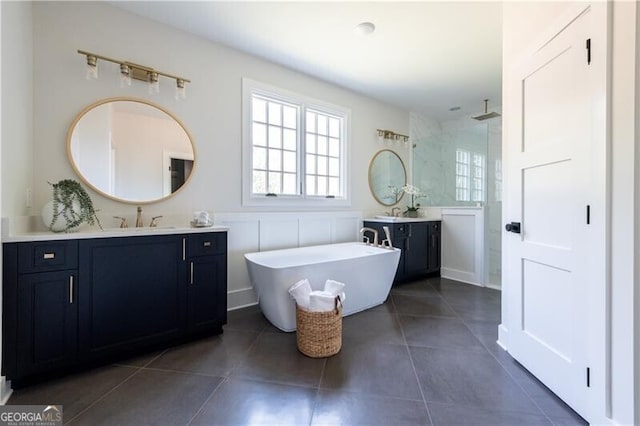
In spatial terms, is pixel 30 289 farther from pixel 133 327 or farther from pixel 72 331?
pixel 133 327

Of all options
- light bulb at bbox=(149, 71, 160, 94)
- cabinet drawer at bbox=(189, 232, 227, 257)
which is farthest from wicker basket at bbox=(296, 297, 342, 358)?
light bulb at bbox=(149, 71, 160, 94)

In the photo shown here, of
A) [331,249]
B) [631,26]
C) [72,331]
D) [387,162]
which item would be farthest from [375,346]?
[387,162]

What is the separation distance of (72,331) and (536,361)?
9.61ft

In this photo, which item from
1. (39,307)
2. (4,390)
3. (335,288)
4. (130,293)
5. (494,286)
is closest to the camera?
(4,390)

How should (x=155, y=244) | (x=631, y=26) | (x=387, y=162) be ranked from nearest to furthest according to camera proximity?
(x=631, y=26)
(x=155, y=244)
(x=387, y=162)

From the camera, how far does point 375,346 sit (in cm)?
213

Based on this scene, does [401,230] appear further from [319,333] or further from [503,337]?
[319,333]

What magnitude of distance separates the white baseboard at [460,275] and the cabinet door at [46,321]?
4.30 m

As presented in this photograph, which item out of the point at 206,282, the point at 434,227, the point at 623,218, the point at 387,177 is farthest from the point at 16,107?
the point at 434,227

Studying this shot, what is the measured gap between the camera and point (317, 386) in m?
1.64

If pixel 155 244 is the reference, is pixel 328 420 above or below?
below

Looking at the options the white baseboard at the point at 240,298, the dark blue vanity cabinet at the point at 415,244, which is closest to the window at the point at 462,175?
the dark blue vanity cabinet at the point at 415,244

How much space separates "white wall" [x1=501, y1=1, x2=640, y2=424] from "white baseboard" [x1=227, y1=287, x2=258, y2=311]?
273cm

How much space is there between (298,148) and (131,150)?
1.79 m
